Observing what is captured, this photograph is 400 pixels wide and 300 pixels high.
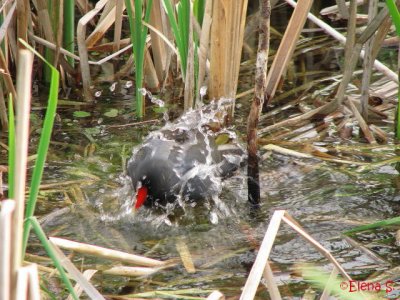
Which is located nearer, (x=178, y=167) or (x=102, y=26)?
(x=178, y=167)

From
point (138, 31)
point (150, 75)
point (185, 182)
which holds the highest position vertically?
point (138, 31)

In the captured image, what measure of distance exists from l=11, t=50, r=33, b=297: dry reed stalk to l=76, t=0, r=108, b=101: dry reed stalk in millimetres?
2476

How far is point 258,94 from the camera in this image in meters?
2.88

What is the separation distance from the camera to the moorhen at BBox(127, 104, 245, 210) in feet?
10.6

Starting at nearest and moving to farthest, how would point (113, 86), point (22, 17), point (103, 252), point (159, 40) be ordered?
point (103, 252), point (22, 17), point (159, 40), point (113, 86)

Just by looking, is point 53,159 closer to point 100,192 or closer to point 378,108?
point 100,192

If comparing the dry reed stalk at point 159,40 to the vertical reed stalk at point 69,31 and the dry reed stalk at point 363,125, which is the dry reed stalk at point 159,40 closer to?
the vertical reed stalk at point 69,31

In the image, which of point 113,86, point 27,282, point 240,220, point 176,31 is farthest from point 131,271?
point 113,86

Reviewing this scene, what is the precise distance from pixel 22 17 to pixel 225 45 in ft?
3.30

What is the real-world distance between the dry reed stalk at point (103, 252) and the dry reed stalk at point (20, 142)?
1.63ft

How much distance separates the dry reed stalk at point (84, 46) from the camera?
3.99 meters

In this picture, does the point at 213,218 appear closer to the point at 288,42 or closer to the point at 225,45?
the point at 225,45

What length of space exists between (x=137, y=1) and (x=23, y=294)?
2144mm

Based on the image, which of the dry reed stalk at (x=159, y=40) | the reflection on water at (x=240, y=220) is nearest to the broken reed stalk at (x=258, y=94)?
the reflection on water at (x=240, y=220)
